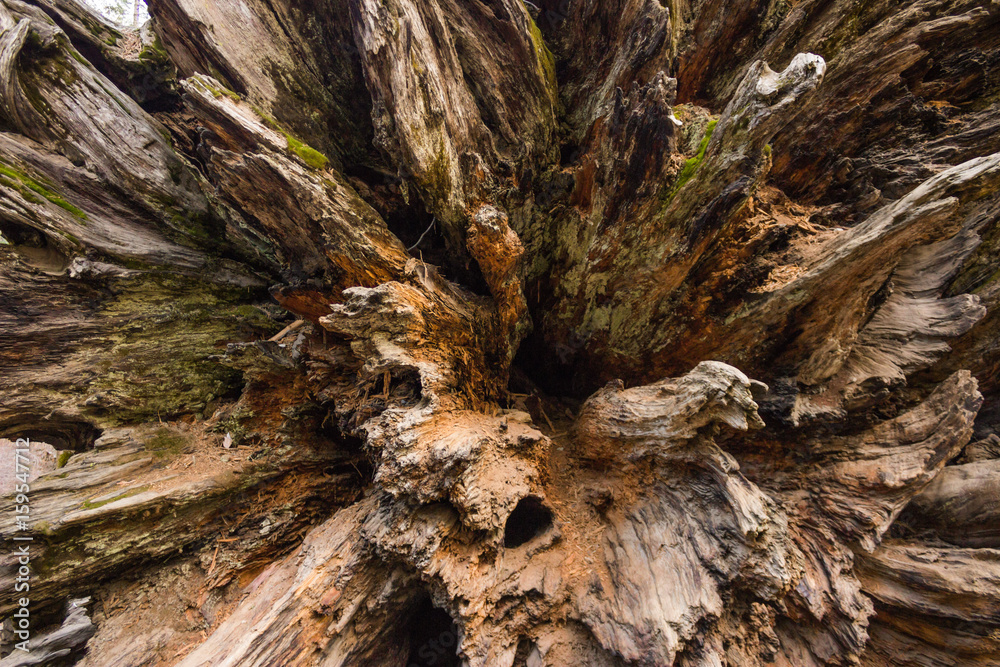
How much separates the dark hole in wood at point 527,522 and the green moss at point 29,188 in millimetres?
6693

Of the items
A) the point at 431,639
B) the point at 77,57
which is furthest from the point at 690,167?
the point at 77,57

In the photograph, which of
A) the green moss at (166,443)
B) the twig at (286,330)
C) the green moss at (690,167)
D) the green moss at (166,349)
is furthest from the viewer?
the twig at (286,330)

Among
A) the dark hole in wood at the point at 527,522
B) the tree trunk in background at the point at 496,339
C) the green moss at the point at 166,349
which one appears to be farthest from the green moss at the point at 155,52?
the dark hole in wood at the point at 527,522

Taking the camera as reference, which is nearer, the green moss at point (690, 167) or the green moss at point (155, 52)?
the green moss at point (690, 167)

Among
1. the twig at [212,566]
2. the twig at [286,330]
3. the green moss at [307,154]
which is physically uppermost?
the green moss at [307,154]

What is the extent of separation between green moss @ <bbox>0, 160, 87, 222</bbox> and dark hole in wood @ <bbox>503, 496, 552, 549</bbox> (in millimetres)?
6693

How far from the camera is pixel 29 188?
3.87 metres

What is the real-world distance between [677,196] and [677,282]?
1006 mm

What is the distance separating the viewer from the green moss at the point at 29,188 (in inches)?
148

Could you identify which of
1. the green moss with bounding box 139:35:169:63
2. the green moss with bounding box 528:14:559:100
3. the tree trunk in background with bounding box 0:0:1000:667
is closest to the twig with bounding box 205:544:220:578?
the tree trunk in background with bounding box 0:0:1000:667

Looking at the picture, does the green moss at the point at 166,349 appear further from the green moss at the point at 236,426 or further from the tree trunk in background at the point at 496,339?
the green moss at the point at 236,426

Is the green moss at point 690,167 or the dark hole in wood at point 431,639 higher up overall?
the green moss at point 690,167

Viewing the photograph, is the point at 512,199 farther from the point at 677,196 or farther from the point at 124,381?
the point at 124,381

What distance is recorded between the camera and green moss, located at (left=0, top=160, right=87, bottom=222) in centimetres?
375
